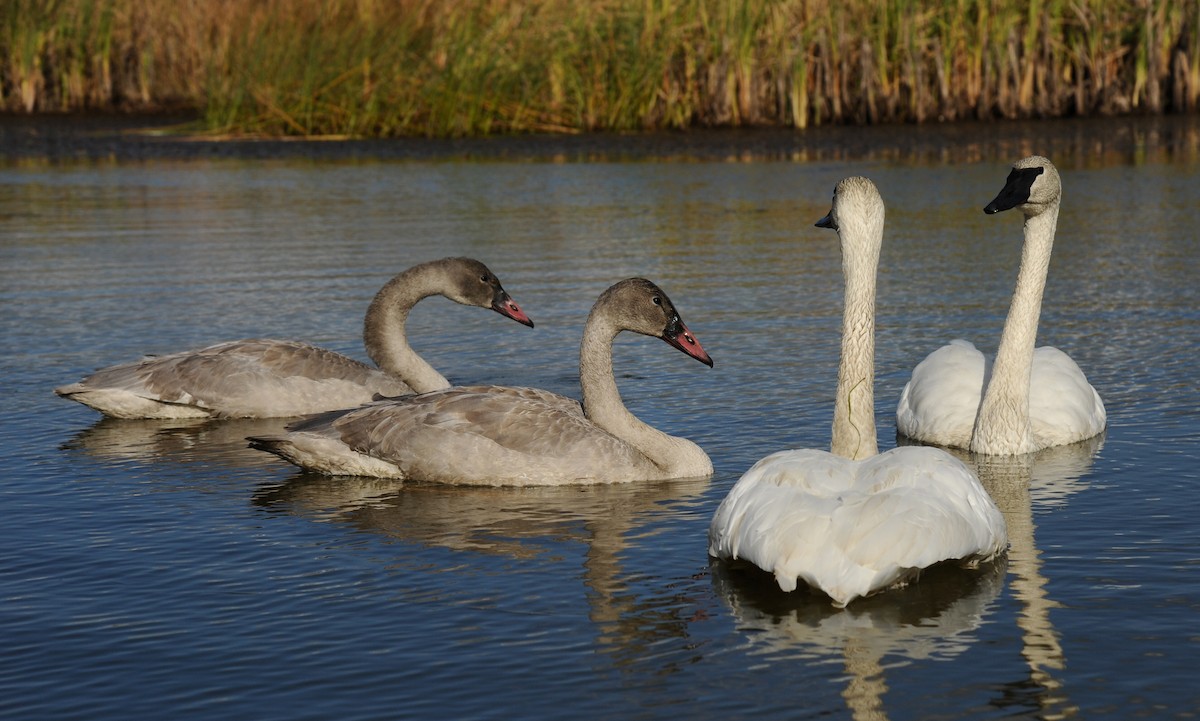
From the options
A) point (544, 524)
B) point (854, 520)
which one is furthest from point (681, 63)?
point (854, 520)

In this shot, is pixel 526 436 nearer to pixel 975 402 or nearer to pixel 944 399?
pixel 944 399

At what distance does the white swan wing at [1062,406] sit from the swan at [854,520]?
6.70ft

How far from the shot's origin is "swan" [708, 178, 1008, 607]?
18.9 feet

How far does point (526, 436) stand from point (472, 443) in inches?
9.7

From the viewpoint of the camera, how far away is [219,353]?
996 centimetres

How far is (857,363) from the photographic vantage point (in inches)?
287

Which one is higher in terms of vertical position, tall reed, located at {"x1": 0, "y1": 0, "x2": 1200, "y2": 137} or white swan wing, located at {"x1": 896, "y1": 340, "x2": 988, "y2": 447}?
tall reed, located at {"x1": 0, "y1": 0, "x2": 1200, "y2": 137}

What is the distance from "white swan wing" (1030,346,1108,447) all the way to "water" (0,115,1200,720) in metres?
Answer: 0.13

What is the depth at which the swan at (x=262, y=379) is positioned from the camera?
9727 millimetres

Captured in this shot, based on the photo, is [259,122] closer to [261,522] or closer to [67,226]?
[67,226]

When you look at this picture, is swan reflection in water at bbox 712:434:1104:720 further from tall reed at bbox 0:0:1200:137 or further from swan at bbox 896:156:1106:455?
tall reed at bbox 0:0:1200:137

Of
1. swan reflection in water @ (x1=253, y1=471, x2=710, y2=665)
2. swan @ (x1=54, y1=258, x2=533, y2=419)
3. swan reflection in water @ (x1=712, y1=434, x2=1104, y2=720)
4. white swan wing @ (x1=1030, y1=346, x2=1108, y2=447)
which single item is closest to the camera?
swan reflection in water @ (x1=712, y1=434, x2=1104, y2=720)

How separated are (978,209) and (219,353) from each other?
9908 mm

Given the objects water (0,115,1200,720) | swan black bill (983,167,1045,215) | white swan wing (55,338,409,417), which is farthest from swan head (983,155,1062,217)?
white swan wing (55,338,409,417)
